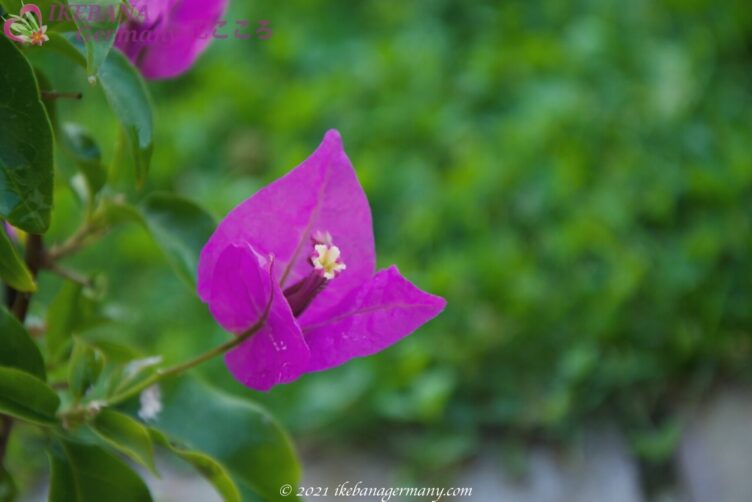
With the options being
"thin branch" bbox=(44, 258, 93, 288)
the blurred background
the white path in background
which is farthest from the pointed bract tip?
the white path in background

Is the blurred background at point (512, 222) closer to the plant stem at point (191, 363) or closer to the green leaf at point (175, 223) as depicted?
the green leaf at point (175, 223)

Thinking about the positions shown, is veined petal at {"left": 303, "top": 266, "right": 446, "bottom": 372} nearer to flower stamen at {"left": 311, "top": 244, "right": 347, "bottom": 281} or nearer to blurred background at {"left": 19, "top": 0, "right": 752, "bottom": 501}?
flower stamen at {"left": 311, "top": 244, "right": 347, "bottom": 281}

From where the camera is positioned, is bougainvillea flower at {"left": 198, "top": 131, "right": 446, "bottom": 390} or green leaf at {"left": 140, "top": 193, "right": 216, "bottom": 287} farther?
green leaf at {"left": 140, "top": 193, "right": 216, "bottom": 287}

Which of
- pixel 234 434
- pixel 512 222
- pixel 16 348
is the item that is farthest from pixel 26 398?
pixel 512 222

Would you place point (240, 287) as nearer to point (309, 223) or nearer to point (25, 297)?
point (309, 223)

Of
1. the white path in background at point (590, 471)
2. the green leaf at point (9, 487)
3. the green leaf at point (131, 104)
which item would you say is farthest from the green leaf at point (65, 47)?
the white path in background at point (590, 471)
